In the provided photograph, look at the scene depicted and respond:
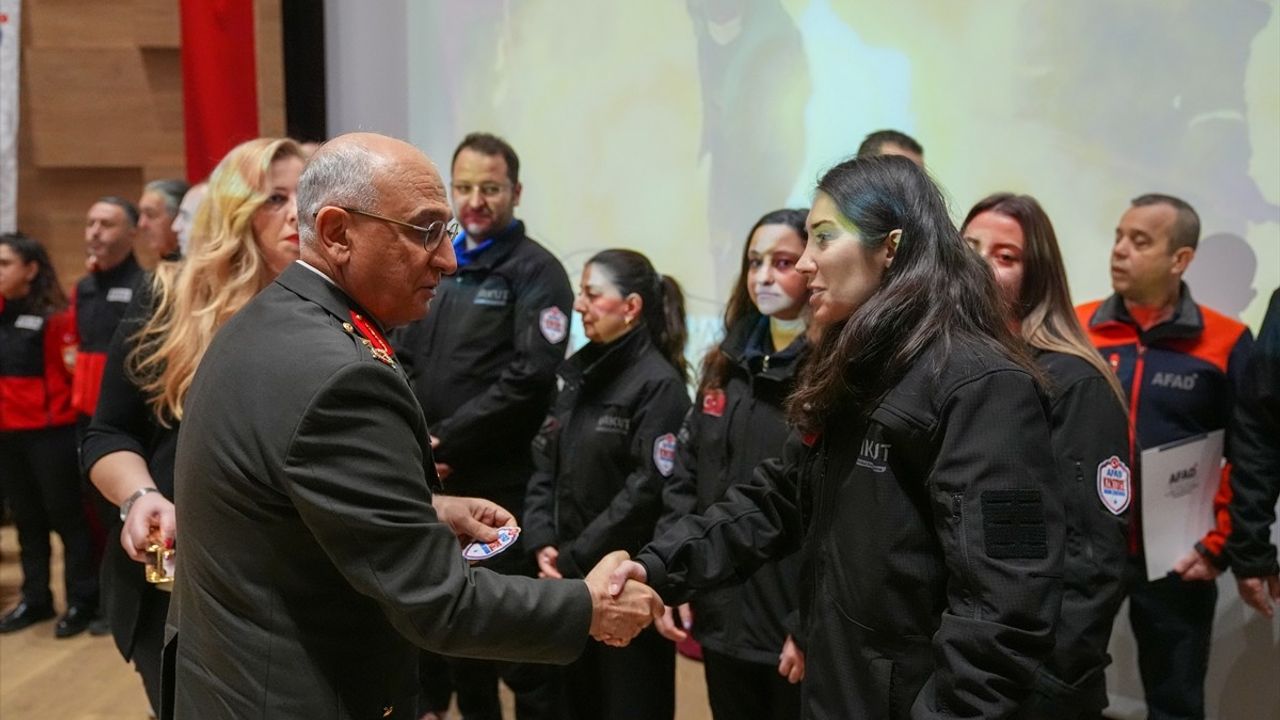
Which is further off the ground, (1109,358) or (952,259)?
(952,259)

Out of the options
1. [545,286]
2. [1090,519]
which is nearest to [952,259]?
[1090,519]

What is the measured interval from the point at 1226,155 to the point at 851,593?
2.47m

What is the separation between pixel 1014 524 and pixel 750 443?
1160 millimetres

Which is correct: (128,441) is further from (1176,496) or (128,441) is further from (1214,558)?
(1214,558)

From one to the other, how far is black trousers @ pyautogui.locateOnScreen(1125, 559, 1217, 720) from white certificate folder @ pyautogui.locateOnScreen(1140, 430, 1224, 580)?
3.7 inches

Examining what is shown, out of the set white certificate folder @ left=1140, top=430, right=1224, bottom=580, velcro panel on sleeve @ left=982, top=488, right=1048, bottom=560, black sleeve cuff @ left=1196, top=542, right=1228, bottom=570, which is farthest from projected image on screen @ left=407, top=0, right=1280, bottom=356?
velcro panel on sleeve @ left=982, top=488, right=1048, bottom=560

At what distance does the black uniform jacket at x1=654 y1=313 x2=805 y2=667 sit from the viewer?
266 cm

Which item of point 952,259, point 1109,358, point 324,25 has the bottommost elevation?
point 1109,358

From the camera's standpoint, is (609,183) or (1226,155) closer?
(1226,155)

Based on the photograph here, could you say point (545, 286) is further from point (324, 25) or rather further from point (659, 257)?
point (324, 25)

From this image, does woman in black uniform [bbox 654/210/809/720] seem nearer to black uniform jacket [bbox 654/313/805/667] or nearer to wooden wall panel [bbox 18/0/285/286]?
black uniform jacket [bbox 654/313/805/667]

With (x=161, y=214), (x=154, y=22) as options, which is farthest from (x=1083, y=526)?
(x=154, y=22)

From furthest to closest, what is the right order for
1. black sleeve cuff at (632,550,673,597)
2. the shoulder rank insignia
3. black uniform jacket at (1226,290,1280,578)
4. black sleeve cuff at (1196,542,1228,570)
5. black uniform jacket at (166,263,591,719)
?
black sleeve cuff at (1196,542,1228,570)
black uniform jacket at (1226,290,1280,578)
black sleeve cuff at (632,550,673,597)
the shoulder rank insignia
black uniform jacket at (166,263,591,719)

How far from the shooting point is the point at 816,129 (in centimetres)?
424
